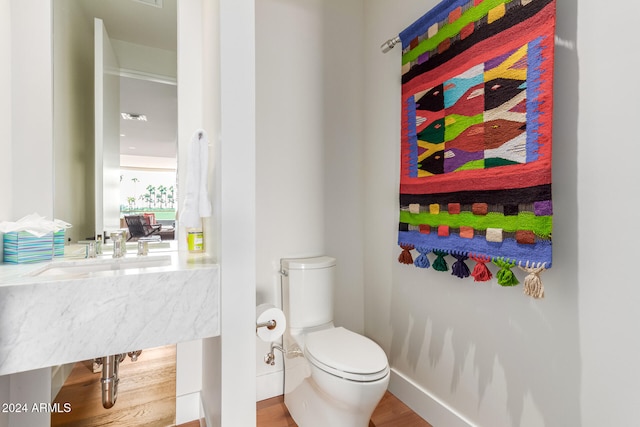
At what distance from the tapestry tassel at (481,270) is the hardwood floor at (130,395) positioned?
4.91ft

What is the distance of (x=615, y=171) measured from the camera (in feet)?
3.11

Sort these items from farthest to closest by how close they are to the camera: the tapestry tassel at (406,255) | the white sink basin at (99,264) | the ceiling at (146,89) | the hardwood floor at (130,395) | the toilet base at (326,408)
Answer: the tapestry tassel at (406,255) → the ceiling at (146,89) → the hardwood floor at (130,395) → the toilet base at (326,408) → the white sink basin at (99,264)

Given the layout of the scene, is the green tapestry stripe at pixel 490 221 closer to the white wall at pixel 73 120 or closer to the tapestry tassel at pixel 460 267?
the tapestry tassel at pixel 460 267

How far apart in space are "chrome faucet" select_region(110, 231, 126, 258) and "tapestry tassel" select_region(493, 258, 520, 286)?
1604 mm

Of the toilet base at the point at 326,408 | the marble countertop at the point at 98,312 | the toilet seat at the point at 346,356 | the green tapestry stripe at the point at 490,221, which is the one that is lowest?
the toilet base at the point at 326,408

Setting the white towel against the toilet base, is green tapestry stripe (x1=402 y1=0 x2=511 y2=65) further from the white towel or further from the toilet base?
the toilet base

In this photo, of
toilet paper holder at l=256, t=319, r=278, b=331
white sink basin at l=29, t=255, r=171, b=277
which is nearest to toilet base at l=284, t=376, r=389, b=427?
toilet paper holder at l=256, t=319, r=278, b=331

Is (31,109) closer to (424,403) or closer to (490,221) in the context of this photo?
(490,221)

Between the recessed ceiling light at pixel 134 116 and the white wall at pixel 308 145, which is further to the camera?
the white wall at pixel 308 145

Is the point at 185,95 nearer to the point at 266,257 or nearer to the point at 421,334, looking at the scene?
the point at 266,257

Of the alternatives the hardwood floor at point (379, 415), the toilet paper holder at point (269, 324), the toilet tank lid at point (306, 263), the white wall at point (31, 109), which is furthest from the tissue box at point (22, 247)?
the hardwood floor at point (379, 415)

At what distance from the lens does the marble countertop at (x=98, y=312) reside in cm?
85

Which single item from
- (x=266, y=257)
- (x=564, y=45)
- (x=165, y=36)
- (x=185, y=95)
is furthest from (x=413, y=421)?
(x=165, y=36)

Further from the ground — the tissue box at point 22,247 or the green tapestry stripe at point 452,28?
the green tapestry stripe at point 452,28
